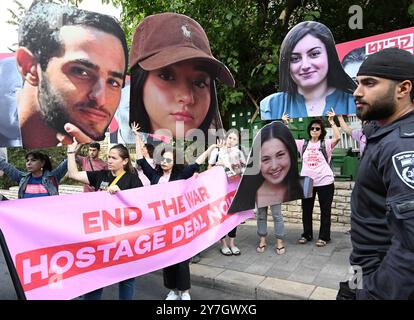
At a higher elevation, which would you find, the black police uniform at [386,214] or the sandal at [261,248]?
the black police uniform at [386,214]

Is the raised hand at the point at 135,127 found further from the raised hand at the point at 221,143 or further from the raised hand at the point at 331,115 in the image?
the raised hand at the point at 331,115

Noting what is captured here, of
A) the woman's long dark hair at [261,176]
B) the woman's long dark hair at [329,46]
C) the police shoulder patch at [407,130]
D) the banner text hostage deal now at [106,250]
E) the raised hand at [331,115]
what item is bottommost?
the banner text hostage deal now at [106,250]

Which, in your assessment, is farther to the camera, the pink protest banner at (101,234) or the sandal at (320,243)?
the sandal at (320,243)

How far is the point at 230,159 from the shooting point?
170 inches

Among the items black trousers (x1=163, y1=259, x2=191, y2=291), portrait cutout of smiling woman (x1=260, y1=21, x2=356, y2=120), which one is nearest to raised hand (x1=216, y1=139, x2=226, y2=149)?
portrait cutout of smiling woman (x1=260, y1=21, x2=356, y2=120)

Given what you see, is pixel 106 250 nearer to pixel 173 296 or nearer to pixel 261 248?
pixel 173 296

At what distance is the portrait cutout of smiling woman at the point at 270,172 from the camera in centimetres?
412

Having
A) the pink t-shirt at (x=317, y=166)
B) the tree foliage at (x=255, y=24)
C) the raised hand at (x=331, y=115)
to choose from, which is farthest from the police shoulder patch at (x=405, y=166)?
the tree foliage at (x=255, y=24)

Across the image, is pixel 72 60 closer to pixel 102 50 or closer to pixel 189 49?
pixel 102 50

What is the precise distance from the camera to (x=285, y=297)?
338 centimetres

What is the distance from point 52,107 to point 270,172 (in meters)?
2.69

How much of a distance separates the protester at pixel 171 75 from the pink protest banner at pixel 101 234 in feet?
3.51
